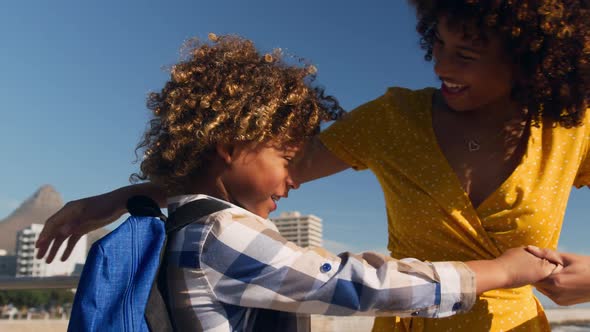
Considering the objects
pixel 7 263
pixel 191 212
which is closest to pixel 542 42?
pixel 191 212

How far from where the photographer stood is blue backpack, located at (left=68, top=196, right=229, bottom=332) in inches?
54.5

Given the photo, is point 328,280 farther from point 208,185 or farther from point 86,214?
point 86,214

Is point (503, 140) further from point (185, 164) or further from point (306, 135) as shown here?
point (185, 164)

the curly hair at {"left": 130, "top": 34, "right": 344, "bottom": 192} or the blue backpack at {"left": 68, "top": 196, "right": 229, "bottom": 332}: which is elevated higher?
the curly hair at {"left": 130, "top": 34, "right": 344, "bottom": 192}

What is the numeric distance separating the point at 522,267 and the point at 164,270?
88 cm

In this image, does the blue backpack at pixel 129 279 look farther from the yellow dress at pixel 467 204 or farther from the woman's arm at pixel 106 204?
the yellow dress at pixel 467 204

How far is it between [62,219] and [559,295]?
1.55m

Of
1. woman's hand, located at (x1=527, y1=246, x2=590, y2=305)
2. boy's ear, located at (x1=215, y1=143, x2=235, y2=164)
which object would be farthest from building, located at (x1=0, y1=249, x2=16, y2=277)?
woman's hand, located at (x1=527, y1=246, x2=590, y2=305)

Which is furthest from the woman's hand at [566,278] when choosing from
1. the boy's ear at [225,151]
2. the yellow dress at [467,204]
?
the boy's ear at [225,151]

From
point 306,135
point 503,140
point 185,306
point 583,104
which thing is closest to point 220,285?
point 185,306

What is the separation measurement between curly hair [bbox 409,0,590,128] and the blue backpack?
36.8 inches

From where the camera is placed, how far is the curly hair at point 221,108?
1738 mm

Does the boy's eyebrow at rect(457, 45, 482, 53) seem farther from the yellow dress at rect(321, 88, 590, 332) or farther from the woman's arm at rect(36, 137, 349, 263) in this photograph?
the woman's arm at rect(36, 137, 349, 263)

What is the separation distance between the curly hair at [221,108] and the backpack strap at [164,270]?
231 millimetres
